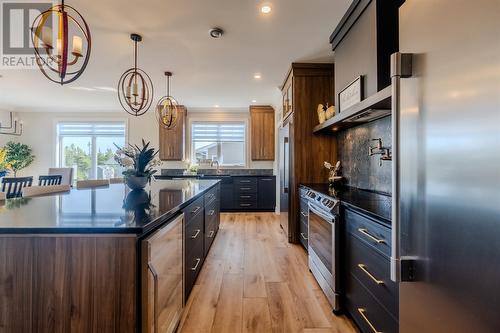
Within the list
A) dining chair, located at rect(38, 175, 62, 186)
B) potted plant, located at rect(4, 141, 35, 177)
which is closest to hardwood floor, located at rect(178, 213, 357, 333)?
dining chair, located at rect(38, 175, 62, 186)

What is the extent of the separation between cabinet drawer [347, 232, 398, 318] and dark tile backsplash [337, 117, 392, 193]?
84 cm

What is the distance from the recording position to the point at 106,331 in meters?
1.05

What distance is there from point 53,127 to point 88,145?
109 centimetres

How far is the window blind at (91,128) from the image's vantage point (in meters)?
6.81

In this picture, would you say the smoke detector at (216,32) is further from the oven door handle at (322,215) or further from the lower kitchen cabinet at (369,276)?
the lower kitchen cabinet at (369,276)

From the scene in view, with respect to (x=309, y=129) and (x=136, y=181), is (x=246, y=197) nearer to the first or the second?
(x=309, y=129)

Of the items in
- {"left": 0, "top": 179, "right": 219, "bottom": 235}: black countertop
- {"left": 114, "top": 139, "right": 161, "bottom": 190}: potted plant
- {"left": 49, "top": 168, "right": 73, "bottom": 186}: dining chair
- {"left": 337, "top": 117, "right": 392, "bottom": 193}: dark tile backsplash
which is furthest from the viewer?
{"left": 49, "top": 168, "right": 73, "bottom": 186}: dining chair

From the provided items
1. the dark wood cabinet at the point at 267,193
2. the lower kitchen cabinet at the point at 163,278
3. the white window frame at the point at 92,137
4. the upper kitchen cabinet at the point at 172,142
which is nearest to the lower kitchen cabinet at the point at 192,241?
the lower kitchen cabinet at the point at 163,278

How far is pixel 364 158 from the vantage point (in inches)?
106

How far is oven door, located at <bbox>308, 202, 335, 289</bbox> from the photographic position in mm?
1969

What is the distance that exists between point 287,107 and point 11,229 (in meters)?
3.70

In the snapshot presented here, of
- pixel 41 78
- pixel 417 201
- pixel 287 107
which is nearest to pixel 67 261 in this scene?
pixel 417 201

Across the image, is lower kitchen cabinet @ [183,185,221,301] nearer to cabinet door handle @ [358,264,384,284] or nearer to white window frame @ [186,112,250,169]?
cabinet door handle @ [358,264,384,284]

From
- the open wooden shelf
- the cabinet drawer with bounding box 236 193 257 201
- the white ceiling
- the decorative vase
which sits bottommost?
the cabinet drawer with bounding box 236 193 257 201
